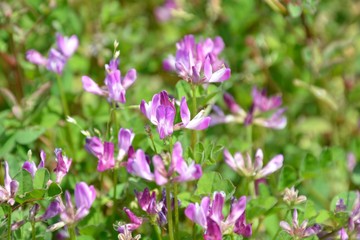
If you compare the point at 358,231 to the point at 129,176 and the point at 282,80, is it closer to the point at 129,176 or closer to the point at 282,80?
the point at 129,176

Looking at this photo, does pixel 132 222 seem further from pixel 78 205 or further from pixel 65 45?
pixel 65 45

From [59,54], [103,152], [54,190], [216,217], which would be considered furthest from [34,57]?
[216,217]

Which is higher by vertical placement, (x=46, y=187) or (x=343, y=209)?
(x=46, y=187)

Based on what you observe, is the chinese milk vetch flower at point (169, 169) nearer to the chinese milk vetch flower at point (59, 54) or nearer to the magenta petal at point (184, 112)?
the magenta petal at point (184, 112)

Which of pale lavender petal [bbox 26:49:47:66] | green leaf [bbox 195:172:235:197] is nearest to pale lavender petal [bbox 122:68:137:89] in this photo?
green leaf [bbox 195:172:235:197]

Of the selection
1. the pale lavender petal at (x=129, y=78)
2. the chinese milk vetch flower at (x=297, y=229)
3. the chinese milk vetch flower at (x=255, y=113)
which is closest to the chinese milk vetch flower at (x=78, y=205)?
the pale lavender petal at (x=129, y=78)

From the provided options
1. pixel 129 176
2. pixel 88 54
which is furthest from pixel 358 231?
pixel 88 54

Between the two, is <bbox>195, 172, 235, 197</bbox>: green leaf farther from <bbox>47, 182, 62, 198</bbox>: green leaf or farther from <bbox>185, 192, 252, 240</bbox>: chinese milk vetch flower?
<bbox>47, 182, 62, 198</bbox>: green leaf
